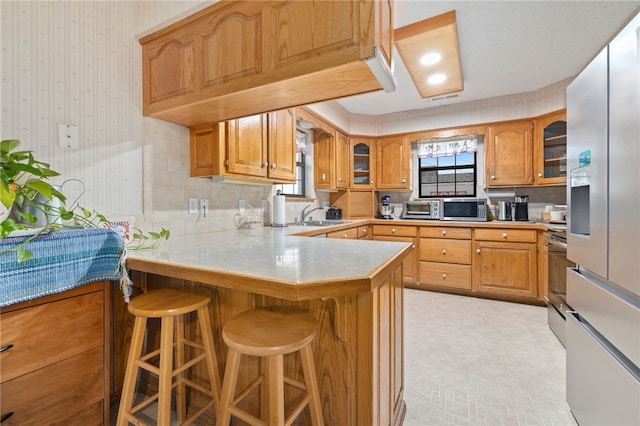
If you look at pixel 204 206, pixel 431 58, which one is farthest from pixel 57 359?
pixel 431 58

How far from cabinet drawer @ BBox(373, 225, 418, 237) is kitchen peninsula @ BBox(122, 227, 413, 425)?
2.44 metres

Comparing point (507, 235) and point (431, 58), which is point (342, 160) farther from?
point (507, 235)

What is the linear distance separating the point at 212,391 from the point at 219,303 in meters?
0.38

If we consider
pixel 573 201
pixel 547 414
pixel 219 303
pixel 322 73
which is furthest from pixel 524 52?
pixel 219 303

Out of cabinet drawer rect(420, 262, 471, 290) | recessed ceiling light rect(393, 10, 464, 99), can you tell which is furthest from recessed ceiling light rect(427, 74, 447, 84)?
cabinet drawer rect(420, 262, 471, 290)

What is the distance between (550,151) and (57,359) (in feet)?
15.0

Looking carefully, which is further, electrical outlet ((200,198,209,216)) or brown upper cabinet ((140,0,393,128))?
electrical outlet ((200,198,209,216))

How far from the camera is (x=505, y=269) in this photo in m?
3.26

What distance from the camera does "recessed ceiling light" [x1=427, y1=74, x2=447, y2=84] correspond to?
2830 millimetres

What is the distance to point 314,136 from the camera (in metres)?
3.88

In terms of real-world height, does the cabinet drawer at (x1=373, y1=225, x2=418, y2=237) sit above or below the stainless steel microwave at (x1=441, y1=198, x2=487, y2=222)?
below

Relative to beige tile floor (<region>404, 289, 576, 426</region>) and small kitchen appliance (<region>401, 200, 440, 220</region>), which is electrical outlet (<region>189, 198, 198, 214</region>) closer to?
beige tile floor (<region>404, 289, 576, 426</region>)

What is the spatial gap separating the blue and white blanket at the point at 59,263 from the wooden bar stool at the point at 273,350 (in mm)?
628

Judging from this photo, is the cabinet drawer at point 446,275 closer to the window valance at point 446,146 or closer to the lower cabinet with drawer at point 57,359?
the window valance at point 446,146
